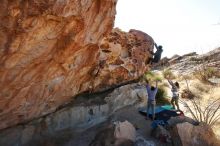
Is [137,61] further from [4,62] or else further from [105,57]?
[4,62]

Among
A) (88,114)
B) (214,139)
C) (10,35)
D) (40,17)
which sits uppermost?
(40,17)

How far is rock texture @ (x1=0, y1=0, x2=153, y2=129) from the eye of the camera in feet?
22.2

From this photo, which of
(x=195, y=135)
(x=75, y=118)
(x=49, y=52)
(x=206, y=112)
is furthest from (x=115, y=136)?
(x=206, y=112)

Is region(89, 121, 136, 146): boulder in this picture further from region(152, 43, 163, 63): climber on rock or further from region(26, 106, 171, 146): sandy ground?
region(152, 43, 163, 63): climber on rock

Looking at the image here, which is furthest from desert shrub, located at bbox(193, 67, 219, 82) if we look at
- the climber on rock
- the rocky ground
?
the climber on rock

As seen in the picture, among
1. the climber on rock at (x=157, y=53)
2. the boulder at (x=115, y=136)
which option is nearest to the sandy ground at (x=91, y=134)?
the boulder at (x=115, y=136)

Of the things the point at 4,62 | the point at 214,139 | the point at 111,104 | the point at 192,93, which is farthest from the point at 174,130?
the point at 192,93

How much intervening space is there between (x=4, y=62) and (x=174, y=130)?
21.6 ft

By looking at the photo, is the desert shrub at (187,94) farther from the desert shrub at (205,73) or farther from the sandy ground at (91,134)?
the sandy ground at (91,134)

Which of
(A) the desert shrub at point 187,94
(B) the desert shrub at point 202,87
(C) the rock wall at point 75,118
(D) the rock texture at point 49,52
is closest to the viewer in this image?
(D) the rock texture at point 49,52

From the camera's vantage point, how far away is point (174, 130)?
11.4 meters

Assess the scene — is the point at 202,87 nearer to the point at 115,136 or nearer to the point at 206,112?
the point at 206,112

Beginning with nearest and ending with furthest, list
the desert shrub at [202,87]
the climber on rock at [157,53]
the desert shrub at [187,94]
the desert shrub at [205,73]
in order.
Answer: the climber on rock at [157,53] < the desert shrub at [187,94] < the desert shrub at [202,87] < the desert shrub at [205,73]

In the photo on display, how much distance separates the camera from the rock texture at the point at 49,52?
6.75 meters
